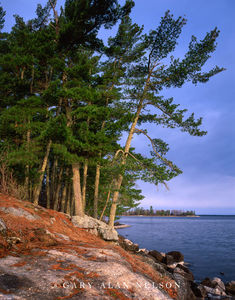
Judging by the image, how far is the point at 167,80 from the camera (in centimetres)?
1394

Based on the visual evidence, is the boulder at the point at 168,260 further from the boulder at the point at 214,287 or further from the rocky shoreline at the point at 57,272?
the rocky shoreline at the point at 57,272

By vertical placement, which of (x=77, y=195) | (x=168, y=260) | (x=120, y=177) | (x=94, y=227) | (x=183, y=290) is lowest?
(x=168, y=260)

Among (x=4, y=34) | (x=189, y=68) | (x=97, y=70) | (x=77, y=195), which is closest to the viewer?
(x=77, y=195)

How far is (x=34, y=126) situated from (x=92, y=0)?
8.07 m

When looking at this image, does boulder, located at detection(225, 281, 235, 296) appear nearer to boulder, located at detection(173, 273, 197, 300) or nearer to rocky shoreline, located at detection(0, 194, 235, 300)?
boulder, located at detection(173, 273, 197, 300)

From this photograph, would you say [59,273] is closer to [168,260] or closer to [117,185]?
[117,185]

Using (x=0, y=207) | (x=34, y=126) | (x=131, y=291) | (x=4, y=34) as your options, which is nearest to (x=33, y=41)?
(x=34, y=126)

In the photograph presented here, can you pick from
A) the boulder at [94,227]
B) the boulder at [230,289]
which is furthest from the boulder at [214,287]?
the boulder at [94,227]

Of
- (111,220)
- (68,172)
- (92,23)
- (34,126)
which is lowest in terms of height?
(111,220)

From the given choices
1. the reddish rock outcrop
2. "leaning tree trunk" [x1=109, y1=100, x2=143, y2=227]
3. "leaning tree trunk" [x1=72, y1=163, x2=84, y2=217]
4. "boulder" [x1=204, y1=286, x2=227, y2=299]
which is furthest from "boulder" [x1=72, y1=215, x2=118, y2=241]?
"boulder" [x1=204, y1=286, x2=227, y2=299]


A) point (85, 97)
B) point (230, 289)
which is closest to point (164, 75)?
point (85, 97)

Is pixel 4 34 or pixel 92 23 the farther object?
pixel 4 34

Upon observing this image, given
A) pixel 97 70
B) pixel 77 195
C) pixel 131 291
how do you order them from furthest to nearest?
pixel 97 70
pixel 77 195
pixel 131 291

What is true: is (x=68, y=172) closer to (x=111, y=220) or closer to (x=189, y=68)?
(x=111, y=220)
